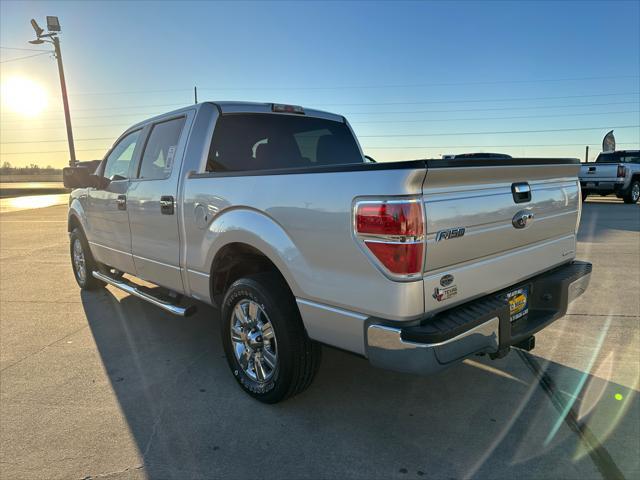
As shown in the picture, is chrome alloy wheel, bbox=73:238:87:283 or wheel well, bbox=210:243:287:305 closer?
wheel well, bbox=210:243:287:305

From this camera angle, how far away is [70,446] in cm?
Result: 261

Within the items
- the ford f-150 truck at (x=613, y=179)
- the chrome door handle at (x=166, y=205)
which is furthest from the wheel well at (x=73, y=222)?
the ford f-150 truck at (x=613, y=179)

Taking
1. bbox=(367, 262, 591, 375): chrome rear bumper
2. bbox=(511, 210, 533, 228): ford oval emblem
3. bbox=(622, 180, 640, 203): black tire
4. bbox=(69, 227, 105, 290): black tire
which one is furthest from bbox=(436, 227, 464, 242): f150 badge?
bbox=(622, 180, 640, 203): black tire

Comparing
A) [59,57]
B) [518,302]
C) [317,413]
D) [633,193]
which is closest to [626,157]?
[633,193]

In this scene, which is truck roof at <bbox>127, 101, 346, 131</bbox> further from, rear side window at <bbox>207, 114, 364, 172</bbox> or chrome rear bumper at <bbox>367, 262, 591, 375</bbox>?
chrome rear bumper at <bbox>367, 262, 591, 375</bbox>

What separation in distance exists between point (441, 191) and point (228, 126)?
2087 millimetres

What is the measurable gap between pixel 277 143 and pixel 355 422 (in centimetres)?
237

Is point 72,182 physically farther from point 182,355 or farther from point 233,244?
point 233,244

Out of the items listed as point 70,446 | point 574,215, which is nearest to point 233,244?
point 70,446

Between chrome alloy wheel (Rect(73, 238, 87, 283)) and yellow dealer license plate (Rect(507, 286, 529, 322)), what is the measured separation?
16.3 ft

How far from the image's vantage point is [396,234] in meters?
2.07

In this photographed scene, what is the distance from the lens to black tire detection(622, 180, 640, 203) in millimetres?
16578

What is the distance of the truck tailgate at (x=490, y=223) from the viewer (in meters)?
2.17

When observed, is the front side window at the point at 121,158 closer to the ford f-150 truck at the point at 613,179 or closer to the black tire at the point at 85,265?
the black tire at the point at 85,265
